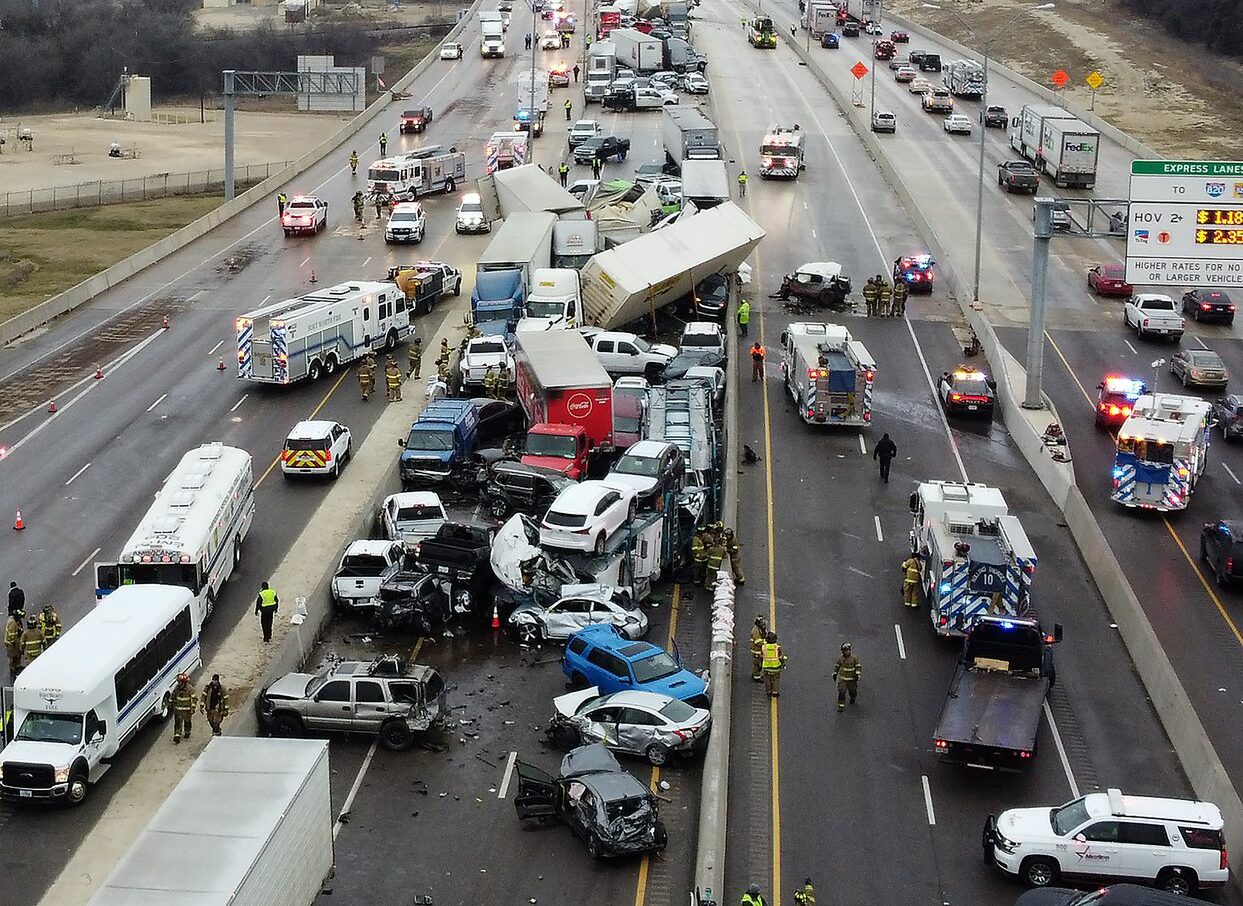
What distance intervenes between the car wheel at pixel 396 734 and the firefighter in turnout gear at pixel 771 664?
282 inches

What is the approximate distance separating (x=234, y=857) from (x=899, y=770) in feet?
43.7

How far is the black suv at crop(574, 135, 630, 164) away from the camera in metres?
89.9

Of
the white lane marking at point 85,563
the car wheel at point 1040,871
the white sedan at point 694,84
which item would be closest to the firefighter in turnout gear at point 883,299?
the white lane marking at point 85,563

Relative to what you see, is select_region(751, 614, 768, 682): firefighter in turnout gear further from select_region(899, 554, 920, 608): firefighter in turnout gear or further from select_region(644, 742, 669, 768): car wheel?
select_region(899, 554, 920, 608): firefighter in turnout gear

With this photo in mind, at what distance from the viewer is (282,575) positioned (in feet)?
129

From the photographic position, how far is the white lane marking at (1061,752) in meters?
30.3

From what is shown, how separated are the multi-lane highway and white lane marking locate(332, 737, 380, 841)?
10 cm

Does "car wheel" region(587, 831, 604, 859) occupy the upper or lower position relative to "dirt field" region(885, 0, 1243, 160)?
lower

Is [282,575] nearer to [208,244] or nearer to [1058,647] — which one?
[1058,647]

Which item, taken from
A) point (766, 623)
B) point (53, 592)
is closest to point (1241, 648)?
point (766, 623)

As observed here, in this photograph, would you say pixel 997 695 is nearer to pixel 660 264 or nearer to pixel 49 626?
pixel 49 626

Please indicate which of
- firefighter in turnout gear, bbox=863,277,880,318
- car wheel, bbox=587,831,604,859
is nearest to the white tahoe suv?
car wheel, bbox=587,831,604,859

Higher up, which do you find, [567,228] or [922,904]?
[567,228]

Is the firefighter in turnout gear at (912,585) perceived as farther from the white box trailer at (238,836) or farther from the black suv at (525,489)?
the white box trailer at (238,836)
